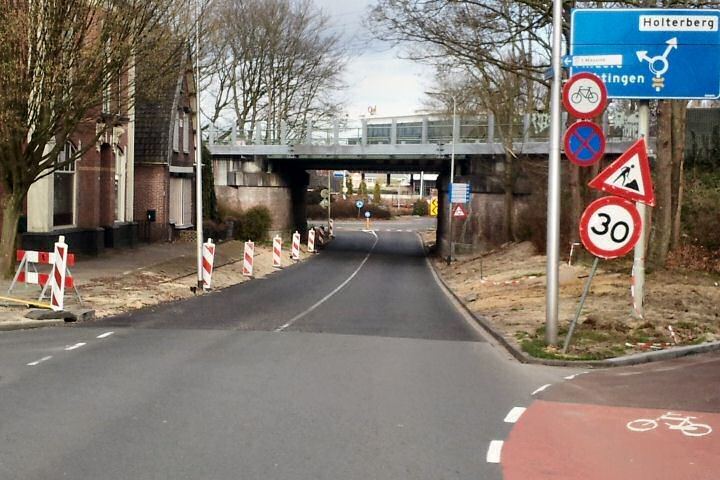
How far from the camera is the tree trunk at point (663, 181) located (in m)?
18.2

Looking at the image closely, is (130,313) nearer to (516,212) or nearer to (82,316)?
(82,316)

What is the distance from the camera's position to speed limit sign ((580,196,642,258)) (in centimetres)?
1062

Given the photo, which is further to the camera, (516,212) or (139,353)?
(516,212)

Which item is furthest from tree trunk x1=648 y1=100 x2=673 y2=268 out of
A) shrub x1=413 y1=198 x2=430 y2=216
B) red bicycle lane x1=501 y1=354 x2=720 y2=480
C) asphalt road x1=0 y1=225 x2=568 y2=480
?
shrub x1=413 y1=198 x2=430 y2=216

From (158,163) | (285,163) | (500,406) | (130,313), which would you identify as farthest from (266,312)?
(285,163)

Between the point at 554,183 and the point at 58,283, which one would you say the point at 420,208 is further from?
the point at 554,183

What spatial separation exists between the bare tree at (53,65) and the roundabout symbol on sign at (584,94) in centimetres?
996

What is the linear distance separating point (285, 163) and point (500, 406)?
42.5 meters

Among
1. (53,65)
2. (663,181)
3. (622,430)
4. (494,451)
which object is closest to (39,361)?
(494,451)

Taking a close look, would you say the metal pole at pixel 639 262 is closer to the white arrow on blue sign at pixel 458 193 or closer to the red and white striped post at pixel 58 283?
the red and white striped post at pixel 58 283

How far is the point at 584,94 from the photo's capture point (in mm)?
11117

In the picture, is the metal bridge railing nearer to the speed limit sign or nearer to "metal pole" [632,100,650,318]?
"metal pole" [632,100,650,318]

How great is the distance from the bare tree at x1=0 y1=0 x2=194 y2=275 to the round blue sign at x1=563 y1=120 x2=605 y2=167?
32.5ft

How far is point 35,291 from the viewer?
17062 millimetres
